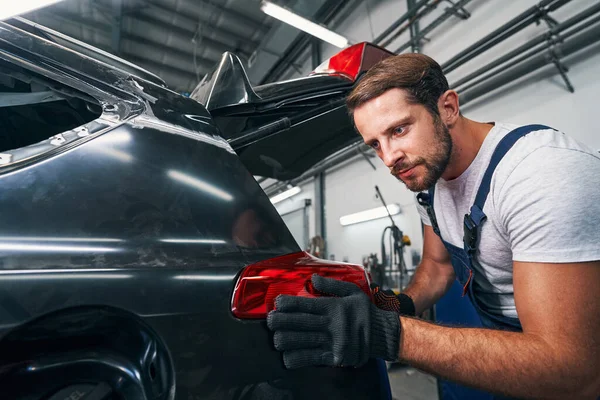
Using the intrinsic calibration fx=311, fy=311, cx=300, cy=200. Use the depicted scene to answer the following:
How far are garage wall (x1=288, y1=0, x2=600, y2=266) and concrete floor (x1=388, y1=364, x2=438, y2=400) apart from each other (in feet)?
5.37

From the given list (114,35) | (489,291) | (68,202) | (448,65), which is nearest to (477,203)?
(489,291)

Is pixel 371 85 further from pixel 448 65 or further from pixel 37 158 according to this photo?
pixel 448 65

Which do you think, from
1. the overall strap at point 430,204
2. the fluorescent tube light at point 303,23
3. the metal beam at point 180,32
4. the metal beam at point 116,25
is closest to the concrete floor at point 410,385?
the overall strap at point 430,204

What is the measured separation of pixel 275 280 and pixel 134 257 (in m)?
0.25

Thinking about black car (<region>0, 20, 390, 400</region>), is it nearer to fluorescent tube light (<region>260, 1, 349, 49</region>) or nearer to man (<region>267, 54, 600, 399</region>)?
man (<region>267, 54, 600, 399</region>)

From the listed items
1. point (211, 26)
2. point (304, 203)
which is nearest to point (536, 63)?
point (304, 203)

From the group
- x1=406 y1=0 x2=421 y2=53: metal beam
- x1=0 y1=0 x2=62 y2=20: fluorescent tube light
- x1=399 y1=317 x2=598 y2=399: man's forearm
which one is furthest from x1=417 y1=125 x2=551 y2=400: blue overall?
x1=406 y1=0 x2=421 y2=53: metal beam

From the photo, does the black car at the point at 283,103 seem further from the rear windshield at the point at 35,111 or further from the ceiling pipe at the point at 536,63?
the ceiling pipe at the point at 536,63

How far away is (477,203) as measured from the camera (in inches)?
41.6

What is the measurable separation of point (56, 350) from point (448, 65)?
419cm

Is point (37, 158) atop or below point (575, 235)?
atop

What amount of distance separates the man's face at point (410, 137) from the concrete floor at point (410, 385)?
1.93 m

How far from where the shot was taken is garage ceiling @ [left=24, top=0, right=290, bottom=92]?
522 cm

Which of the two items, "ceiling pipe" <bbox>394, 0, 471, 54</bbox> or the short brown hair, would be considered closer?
the short brown hair
